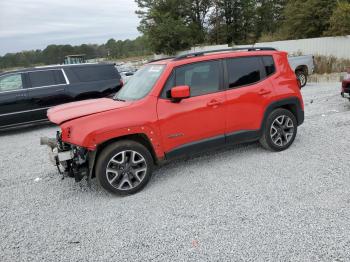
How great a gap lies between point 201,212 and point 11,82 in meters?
7.26

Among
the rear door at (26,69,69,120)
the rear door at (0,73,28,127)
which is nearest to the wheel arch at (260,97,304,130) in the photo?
the rear door at (26,69,69,120)

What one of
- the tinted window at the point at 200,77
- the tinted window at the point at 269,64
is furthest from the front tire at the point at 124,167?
the tinted window at the point at 269,64

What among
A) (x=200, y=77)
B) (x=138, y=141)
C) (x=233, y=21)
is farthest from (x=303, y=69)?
(x=233, y=21)

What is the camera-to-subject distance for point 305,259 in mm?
2770

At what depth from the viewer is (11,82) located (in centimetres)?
862

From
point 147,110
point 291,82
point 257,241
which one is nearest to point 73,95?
point 147,110

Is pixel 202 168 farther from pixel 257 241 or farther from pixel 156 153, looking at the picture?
pixel 257 241

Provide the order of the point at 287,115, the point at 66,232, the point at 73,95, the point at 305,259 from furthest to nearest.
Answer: the point at 73,95, the point at 287,115, the point at 66,232, the point at 305,259

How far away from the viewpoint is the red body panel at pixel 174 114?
4047 mm

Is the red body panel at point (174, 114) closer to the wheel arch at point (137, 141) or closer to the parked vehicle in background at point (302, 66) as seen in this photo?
the wheel arch at point (137, 141)

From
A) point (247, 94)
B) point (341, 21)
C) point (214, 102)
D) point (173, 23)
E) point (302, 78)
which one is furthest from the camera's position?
point (173, 23)

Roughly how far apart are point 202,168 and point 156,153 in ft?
3.14

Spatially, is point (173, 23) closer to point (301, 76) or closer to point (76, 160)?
point (301, 76)

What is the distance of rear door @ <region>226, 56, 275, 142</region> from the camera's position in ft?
16.2
